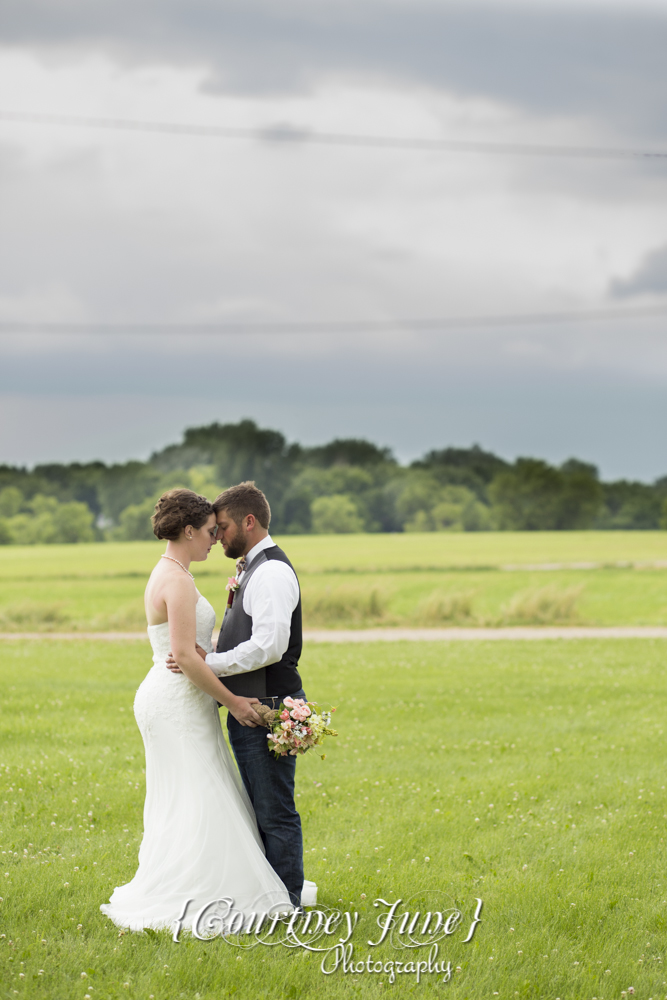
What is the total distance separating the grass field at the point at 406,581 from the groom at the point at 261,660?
71.8 ft

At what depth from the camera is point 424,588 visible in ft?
144

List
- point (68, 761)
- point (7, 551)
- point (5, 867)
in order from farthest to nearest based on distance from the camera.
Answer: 1. point (7, 551)
2. point (68, 761)
3. point (5, 867)

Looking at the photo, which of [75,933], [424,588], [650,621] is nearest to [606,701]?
[75,933]

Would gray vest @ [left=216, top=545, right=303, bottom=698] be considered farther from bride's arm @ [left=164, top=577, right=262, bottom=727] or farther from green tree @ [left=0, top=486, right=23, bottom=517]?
green tree @ [left=0, top=486, right=23, bottom=517]

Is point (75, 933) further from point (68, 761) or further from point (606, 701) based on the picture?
point (606, 701)

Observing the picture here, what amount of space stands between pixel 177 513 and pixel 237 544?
0.42 m

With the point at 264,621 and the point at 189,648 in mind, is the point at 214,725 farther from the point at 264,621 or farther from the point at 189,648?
the point at 264,621

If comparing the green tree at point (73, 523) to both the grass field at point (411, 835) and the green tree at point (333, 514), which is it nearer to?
the green tree at point (333, 514)

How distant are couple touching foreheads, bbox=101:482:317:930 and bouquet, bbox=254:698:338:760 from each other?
8 centimetres

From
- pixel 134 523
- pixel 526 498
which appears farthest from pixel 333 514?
pixel 526 498

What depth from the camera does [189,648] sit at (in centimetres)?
533

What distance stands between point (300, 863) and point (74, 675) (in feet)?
39.2

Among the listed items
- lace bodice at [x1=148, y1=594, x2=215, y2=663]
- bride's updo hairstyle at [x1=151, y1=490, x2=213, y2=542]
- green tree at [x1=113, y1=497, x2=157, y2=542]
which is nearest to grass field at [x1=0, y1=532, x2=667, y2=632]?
green tree at [x1=113, y1=497, x2=157, y2=542]

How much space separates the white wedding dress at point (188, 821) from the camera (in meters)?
5.41
